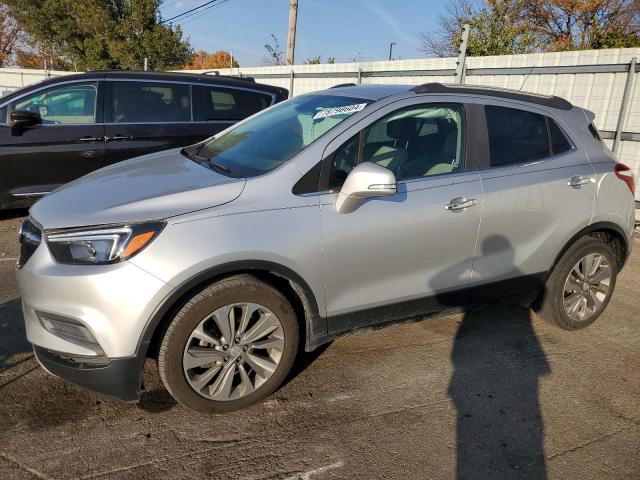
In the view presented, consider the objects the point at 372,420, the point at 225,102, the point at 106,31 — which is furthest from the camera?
the point at 106,31

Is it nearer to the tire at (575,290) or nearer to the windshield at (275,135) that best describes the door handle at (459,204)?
the windshield at (275,135)

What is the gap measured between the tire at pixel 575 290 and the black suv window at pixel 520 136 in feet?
2.47

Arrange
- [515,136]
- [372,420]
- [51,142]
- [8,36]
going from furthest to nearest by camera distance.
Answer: [8,36], [51,142], [515,136], [372,420]

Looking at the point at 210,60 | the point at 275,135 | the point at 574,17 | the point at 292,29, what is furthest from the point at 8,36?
the point at 275,135

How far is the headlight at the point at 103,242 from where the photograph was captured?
2416mm

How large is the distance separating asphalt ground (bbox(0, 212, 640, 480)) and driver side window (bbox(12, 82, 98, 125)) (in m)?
2.96

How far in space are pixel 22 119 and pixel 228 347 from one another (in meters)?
4.30

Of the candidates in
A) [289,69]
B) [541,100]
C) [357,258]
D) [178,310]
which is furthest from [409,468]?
[289,69]

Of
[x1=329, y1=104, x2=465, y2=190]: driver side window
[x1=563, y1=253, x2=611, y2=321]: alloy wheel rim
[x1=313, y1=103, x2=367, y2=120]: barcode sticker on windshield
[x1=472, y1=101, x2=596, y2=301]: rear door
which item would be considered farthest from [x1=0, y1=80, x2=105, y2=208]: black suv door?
[x1=563, y1=253, x2=611, y2=321]: alloy wheel rim

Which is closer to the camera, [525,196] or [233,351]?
[233,351]

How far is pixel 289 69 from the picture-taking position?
12.5m

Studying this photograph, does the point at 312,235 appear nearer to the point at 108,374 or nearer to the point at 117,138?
the point at 108,374

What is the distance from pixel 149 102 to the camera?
627 cm

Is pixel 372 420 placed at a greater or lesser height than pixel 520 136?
lesser
